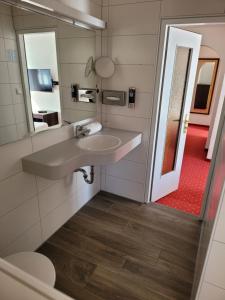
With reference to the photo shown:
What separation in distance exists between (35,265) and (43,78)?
1413mm

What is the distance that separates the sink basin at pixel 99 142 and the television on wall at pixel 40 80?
0.61 m

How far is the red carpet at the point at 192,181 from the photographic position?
275 centimetres

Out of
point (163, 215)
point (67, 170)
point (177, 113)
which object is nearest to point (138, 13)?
point (177, 113)

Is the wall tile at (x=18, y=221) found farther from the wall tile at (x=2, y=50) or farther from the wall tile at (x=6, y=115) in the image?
the wall tile at (x=2, y=50)

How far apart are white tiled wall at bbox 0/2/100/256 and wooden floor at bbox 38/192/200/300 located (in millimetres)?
217

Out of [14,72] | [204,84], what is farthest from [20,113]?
[204,84]

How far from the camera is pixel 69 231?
224 centimetres

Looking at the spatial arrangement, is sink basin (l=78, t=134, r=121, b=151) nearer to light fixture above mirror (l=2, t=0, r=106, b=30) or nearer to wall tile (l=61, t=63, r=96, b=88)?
wall tile (l=61, t=63, r=96, b=88)

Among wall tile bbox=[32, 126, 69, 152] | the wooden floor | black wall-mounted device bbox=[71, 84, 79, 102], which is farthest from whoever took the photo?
black wall-mounted device bbox=[71, 84, 79, 102]

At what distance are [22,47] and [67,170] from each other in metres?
0.97

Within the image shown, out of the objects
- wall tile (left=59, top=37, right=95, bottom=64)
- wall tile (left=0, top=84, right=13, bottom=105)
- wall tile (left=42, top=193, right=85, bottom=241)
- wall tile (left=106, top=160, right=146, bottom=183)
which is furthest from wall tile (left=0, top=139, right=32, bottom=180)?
wall tile (left=106, top=160, right=146, bottom=183)

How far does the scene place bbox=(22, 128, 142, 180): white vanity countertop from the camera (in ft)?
5.21

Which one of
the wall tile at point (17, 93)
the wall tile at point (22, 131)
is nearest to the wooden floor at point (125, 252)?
the wall tile at point (22, 131)

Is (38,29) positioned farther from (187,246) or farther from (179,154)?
(187,246)
